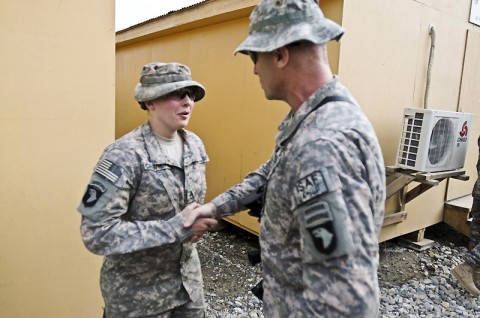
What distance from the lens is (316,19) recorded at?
1.17m

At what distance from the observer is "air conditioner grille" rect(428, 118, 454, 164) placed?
3905mm

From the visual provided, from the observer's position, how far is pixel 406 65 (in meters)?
4.23

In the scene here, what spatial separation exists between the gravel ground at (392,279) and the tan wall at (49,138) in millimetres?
1375

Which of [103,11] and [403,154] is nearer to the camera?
[103,11]

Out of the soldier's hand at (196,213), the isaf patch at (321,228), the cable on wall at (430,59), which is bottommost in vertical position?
the soldier's hand at (196,213)

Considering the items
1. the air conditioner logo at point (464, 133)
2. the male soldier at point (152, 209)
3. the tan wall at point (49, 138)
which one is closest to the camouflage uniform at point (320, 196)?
the male soldier at point (152, 209)

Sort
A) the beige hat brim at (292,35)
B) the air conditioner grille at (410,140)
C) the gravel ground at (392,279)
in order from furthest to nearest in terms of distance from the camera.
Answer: the air conditioner grille at (410,140) → the gravel ground at (392,279) → the beige hat brim at (292,35)

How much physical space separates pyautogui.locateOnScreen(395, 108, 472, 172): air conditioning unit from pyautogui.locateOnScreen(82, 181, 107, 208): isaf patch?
10.7 ft

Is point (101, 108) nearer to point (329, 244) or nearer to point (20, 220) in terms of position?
point (20, 220)

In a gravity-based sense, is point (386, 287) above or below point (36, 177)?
below

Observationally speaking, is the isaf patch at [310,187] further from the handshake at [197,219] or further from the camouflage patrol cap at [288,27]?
the handshake at [197,219]

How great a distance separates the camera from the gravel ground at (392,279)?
3418mm

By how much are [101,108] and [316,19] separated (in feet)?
5.29

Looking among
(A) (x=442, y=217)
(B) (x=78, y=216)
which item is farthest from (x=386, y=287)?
(B) (x=78, y=216)
